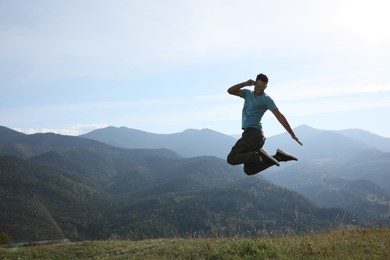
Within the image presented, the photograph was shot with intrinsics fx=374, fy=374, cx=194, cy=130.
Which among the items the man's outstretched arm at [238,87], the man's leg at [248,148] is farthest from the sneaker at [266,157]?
the man's outstretched arm at [238,87]

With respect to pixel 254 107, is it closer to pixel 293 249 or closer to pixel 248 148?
pixel 248 148

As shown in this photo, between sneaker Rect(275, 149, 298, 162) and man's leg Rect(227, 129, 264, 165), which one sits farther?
sneaker Rect(275, 149, 298, 162)

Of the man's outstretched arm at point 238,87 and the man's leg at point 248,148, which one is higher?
the man's outstretched arm at point 238,87

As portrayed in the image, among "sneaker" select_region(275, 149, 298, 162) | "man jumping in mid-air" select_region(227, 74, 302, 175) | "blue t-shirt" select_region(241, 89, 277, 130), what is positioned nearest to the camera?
"blue t-shirt" select_region(241, 89, 277, 130)

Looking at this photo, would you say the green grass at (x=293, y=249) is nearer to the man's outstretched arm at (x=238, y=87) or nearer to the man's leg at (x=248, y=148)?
the man's leg at (x=248, y=148)

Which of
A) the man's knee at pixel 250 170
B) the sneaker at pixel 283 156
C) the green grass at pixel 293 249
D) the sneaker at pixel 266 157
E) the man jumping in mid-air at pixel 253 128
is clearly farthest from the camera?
the sneaker at pixel 283 156

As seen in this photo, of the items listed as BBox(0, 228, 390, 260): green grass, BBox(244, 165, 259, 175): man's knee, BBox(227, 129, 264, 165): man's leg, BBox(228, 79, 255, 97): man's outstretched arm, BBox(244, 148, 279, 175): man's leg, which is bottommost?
BBox(0, 228, 390, 260): green grass

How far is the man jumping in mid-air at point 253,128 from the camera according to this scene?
9.81 meters

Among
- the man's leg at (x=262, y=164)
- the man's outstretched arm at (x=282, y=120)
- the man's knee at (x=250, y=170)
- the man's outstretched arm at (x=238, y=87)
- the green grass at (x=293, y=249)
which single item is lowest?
the green grass at (x=293, y=249)

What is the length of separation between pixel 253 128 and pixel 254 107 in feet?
2.00

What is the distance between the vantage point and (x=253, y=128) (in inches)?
401

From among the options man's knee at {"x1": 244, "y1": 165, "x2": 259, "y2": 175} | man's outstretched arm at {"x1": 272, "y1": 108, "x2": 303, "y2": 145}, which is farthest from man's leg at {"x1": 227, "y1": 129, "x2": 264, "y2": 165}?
man's outstretched arm at {"x1": 272, "y1": 108, "x2": 303, "y2": 145}

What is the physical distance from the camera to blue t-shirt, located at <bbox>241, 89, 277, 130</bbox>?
9711mm

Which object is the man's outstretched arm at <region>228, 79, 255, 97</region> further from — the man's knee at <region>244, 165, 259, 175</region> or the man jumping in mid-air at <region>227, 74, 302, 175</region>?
the man's knee at <region>244, 165, 259, 175</region>
